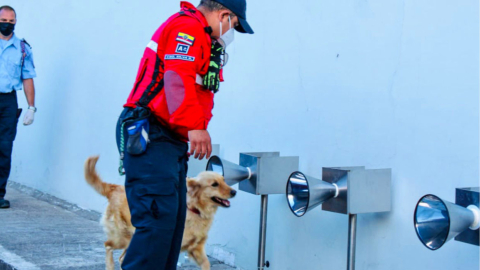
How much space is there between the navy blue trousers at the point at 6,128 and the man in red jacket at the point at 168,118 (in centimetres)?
375

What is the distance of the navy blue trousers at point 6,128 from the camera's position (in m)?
6.13

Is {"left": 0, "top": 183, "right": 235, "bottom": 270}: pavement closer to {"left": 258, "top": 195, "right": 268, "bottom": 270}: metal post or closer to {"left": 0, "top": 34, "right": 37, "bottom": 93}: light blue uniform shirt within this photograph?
{"left": 258, "top": 195, "right": 268, "bottom": 270}: metal post

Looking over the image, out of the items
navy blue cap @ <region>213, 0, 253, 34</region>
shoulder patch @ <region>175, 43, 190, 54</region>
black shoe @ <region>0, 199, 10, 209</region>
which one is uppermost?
navy blue cap @ <region>213, 0, 253, 34</region>

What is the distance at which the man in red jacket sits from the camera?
2578 millimetres

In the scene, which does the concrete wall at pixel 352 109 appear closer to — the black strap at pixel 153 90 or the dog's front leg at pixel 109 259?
the dog's front leg at pixel 109 259

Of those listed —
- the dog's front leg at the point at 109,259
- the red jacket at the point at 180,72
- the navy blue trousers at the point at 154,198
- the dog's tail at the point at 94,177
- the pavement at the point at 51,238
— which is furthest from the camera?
the pavement at the point at 51,238

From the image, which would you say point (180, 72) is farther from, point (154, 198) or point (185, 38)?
point (154, 198)

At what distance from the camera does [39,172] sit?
7445 millimetres

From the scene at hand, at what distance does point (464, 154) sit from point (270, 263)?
1.63m

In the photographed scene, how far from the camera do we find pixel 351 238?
318cm

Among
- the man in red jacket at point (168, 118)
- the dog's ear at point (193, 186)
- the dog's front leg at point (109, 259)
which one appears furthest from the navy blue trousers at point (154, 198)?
the dog's front leg at point (109, 259)

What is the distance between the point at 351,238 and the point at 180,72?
1317 millimetres

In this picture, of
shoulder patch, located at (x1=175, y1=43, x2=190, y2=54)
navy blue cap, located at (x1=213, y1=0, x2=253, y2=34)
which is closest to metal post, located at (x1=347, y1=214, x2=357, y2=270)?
navy blue cap, located at (x1=213, y1=0, x2=253, y2=34)

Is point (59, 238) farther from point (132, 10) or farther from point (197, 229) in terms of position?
point (132, 10)
